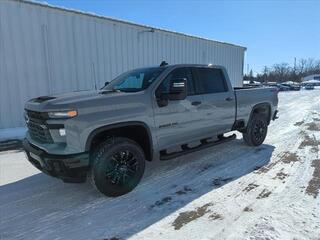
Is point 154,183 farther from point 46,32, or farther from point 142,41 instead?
point 142,41

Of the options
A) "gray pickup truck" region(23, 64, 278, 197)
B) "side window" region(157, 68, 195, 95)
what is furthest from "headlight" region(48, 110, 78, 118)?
"side window" region(157, 68, 195, 95)

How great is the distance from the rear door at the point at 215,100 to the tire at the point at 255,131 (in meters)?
0.80

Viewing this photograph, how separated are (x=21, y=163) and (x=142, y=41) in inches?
312

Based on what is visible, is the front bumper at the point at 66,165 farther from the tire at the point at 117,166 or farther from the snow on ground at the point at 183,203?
the snow on ground at the point at 183,203

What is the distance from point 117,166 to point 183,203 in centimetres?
105

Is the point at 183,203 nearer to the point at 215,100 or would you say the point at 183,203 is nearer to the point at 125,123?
the point at 125,123

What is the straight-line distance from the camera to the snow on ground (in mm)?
3406

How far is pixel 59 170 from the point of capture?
3.86 m

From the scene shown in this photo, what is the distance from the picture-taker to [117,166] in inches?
170

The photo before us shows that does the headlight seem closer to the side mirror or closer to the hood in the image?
the hood

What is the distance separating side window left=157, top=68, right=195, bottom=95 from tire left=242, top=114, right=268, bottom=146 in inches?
88.4

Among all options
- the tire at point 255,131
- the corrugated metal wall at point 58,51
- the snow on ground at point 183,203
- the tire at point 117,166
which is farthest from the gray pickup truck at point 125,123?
the corrugated metal wall at point 58,51

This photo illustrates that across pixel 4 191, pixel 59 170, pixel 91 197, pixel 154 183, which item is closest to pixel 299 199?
pixel 154 183

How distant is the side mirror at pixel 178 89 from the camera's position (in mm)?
4652
